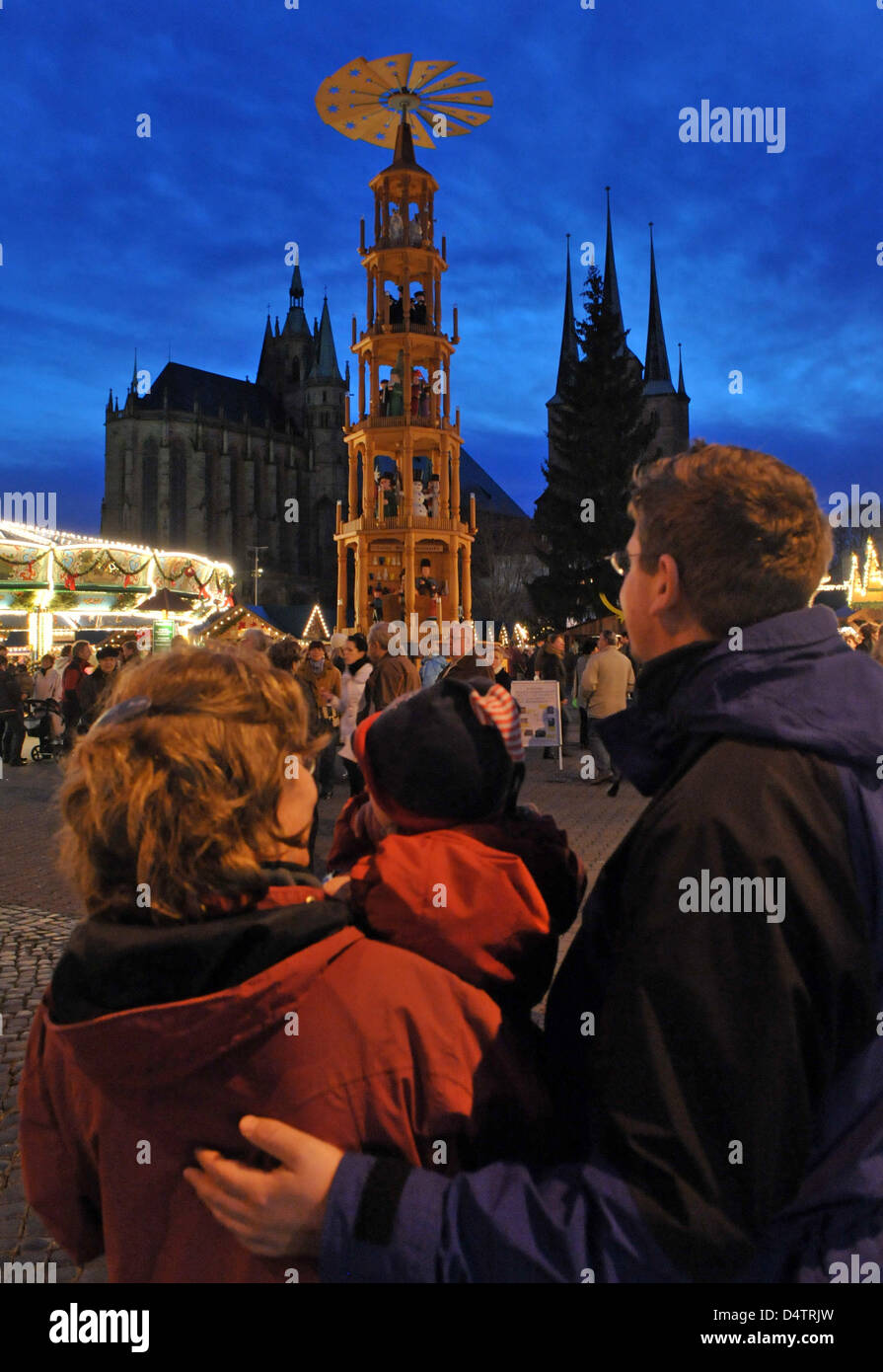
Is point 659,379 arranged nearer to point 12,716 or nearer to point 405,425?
point 405,425

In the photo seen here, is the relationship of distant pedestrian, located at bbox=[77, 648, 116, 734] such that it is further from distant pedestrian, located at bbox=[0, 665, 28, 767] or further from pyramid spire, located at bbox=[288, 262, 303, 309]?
pyramid spire, located at bbox=[288, 262, 303, 309]

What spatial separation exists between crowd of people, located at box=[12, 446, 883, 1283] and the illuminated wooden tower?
1775 centimetres

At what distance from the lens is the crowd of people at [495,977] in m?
1.07

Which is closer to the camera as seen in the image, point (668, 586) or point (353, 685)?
point (668, 586)

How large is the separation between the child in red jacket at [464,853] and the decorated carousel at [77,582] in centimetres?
1857

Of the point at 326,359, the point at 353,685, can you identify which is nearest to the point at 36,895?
the point at 353,685

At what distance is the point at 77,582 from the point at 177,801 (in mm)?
22047

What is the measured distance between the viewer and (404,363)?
1986 centimetres

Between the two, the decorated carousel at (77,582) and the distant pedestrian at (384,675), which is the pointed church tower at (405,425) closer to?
the decorated carousel at (77,582)

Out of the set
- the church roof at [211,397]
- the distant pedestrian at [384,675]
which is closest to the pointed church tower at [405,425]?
the distant pedestrian at [384,675]

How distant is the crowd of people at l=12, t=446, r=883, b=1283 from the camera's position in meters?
1.07
